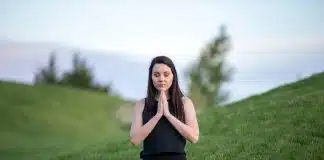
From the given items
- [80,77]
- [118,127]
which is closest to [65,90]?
[118,127]

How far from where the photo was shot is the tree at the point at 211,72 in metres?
51.4

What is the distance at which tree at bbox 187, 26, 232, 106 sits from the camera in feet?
169

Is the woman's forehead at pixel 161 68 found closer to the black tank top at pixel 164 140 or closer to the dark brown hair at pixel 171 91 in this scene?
the dark brown hair at pixel 171 91

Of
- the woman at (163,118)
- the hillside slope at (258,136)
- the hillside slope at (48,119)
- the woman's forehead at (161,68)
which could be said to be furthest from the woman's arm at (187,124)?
the hillside slope at (48,119)

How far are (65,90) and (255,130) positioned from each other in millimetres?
25492

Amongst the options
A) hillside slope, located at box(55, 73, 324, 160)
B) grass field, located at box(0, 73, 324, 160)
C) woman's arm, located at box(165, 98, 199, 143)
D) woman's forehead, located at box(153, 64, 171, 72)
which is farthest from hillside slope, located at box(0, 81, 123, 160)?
woman's arm, located at box(165, 98, 199, 143)

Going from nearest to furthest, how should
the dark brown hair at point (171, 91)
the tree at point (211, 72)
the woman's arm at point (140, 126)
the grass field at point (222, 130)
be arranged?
the woman's arm at point (140, 126) < the dark brown hair at point (171, 91) < the grass field at point (222, 130) < the tree at point (211, 72)

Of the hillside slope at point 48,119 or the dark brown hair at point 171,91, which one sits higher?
the dark brown hair at point 171,91

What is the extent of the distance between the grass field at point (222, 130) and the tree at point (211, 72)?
18.9m

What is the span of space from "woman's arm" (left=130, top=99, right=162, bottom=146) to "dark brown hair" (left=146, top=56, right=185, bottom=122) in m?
0.15

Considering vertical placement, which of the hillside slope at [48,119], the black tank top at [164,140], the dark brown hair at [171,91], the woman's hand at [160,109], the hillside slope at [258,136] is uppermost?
the dark brown hair at [171,91]

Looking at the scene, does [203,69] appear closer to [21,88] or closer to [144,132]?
[21,88]

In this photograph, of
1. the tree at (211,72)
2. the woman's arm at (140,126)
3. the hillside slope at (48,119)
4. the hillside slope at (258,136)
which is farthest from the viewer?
the tree at (211,72)

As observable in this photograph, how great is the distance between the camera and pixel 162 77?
218 inches
